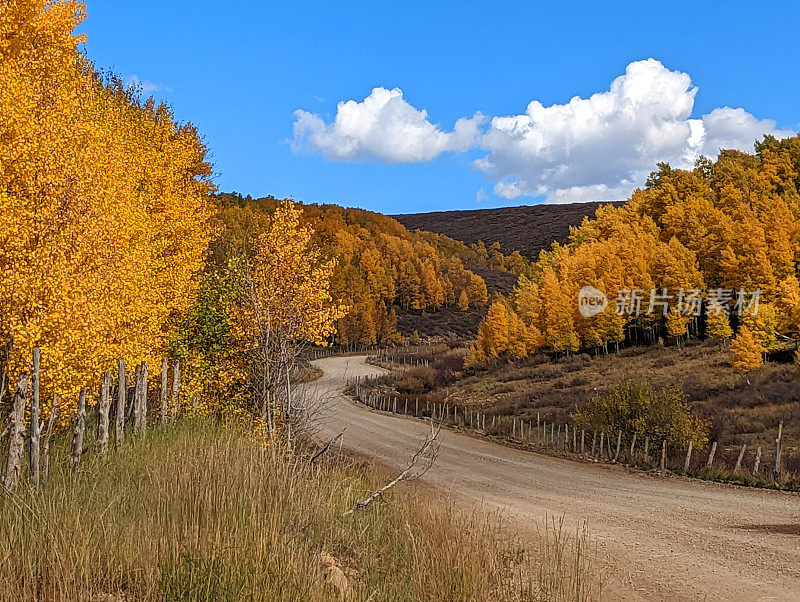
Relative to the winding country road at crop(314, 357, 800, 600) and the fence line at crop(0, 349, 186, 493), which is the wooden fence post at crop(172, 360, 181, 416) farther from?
the winding country road at crop(314, 357, 800, 600)

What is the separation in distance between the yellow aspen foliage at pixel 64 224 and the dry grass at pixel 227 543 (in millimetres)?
2475

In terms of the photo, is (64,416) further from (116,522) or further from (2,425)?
(116,522)

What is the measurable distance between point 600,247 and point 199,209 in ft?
177

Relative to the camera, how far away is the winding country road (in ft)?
33.0

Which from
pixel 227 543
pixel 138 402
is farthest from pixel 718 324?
pixel 227 543

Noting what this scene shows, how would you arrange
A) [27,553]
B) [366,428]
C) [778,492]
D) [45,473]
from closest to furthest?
[27,553]
[45,473]
[778,492]
[366,428]

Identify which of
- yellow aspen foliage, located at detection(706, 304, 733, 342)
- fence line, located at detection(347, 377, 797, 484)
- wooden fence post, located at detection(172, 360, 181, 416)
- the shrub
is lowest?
fence line, located at detection(347, 377, 797, 484)

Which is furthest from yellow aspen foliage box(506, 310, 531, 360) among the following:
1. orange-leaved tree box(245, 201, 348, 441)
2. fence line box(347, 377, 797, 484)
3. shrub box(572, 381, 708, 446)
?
orange-leaved tree box(245, 201, 348, 441)

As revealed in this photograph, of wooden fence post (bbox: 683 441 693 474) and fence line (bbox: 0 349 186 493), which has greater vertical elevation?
fence line (bbox: 0 349 186 493)

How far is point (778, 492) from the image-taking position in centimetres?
1833

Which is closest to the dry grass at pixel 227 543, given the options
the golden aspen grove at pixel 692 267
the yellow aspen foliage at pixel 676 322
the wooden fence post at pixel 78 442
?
the wooden fence post at pixel 78 442

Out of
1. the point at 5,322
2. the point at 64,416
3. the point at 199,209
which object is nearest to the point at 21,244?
the point at 5,322

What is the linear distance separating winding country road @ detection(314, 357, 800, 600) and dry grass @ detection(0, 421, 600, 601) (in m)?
3.59

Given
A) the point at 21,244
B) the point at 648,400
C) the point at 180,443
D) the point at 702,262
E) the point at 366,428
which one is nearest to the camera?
the point at 21,244
